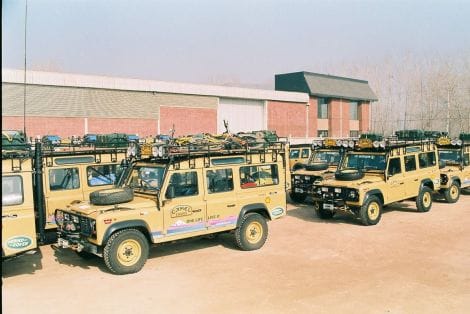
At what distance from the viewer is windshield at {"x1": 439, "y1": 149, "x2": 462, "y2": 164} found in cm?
1712

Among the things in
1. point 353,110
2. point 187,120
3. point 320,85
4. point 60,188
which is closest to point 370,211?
point 60,188

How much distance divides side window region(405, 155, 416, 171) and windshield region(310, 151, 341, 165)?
3.30 metres

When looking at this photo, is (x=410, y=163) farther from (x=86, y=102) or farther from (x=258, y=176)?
(x=86, y=102)

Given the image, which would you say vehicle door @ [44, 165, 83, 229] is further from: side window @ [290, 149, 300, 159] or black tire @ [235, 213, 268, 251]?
side window @ [290, 149, 300, 159]

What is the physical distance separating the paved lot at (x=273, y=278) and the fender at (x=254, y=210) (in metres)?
→ 0.77

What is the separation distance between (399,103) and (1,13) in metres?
81.6

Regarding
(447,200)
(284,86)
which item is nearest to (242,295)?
(447,200)

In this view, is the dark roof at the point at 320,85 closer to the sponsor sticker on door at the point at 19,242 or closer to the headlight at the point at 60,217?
the headlight at the point at 60,217

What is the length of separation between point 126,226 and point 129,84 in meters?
31.0

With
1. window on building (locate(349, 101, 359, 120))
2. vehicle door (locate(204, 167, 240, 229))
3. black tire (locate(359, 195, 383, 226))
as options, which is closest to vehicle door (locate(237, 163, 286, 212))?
vehicle door (locate(204, 167, 240, 229))

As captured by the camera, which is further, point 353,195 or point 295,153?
point 295,153

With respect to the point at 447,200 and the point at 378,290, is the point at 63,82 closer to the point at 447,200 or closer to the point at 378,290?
the point at 447,200

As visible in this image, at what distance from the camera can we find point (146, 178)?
372 inches

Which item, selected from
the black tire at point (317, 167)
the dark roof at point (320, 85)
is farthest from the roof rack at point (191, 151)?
the dark roof at point (320, 85)
